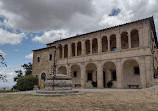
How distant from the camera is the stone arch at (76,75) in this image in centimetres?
2612

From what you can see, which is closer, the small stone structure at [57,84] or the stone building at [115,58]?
the small stone structure at [57,84]

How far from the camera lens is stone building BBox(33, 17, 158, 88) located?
18031 mm

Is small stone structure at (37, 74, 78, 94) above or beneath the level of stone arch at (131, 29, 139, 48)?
beneath

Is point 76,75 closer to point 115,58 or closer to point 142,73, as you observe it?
point 115,58

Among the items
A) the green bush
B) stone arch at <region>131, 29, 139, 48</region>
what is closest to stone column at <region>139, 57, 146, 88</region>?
stone arch at <region>131, 29, 139, 48</region>

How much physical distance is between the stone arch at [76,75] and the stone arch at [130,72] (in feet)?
26.7

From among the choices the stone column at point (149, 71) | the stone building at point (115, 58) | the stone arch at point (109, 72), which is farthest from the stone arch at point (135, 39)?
the stone column at point (149, 71)

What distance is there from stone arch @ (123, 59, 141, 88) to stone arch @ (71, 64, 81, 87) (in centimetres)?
814

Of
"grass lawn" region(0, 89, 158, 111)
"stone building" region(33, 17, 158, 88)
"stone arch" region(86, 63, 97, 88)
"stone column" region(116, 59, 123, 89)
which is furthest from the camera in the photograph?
"stone arch" region(86, 63, 97, 88)

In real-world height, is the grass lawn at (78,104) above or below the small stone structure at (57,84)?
below

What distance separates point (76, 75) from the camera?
87.4 feet

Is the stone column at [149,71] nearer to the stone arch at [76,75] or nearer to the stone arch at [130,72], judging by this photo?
the stone arch at [130,72]

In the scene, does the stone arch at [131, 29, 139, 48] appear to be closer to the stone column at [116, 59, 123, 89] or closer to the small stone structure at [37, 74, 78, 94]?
the stone column at [116, 59, 123, 89]

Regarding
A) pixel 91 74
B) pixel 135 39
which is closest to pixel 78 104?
pixel 135 39
